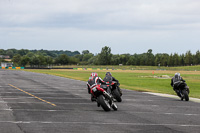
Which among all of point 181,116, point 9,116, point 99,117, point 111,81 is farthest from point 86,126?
point 111,81

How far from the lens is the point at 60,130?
11445mm

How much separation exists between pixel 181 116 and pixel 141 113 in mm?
1882

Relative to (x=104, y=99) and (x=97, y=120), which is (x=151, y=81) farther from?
(x=97, y=120)

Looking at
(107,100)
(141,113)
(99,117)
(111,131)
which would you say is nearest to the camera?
(111,131)

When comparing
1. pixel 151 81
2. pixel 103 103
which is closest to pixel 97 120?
pixel 103 103

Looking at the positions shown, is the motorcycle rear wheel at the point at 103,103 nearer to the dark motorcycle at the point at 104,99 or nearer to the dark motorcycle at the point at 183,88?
the dark motorcycle at the point at 104,99

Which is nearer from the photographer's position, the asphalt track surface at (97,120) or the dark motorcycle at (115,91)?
the asphalt track surface at (97,120)

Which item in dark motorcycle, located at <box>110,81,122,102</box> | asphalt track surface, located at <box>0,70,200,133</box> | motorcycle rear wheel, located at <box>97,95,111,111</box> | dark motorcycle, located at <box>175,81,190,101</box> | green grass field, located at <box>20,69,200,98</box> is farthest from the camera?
green grass field, located at <box>20,69,200,98</box>

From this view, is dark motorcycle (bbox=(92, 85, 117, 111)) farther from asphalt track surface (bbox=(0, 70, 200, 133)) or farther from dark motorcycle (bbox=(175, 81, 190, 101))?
dark motorcycle (bbox=(175, 81, 190, 101))

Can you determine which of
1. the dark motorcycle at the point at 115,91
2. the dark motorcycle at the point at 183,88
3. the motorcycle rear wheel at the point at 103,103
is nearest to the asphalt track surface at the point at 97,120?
the motorcycle rear wheel at the point at 103,103

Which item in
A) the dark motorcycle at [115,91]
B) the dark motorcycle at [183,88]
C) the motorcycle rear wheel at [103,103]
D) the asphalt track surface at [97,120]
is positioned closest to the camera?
the asphalt track surface at [97,120]

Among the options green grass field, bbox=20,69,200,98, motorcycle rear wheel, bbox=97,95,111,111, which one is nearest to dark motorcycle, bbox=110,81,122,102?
motorcycle rear wheel, bbox=97,95,111,111

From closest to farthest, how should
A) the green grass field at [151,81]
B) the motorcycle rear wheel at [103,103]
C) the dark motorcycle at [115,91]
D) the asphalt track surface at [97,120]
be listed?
the asphalt track surface at [97,120] < the motorcycle rear wheel at [103,103] < the dark motorcycle at [115,91] < the green grass field at [151,81]

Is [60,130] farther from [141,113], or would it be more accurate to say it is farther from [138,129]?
[141,113]
